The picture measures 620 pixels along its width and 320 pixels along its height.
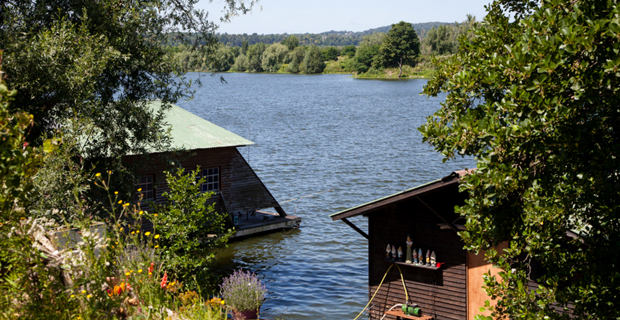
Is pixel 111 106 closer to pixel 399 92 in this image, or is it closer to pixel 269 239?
pixel 269 239

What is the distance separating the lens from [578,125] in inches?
214

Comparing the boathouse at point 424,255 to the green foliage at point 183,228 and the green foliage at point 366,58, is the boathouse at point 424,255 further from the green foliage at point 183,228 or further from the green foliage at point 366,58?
the green foliage at point 366,58

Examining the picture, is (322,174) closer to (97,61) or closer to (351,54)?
(97,61)

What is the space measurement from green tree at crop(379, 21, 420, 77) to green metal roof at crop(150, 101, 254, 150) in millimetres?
121126

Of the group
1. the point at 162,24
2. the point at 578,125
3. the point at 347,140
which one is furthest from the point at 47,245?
the point at 347,140

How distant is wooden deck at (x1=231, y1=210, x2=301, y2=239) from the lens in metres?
24.8

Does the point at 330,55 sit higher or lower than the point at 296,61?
higher

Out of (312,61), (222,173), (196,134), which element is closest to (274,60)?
(312,61)

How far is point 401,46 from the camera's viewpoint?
139125mm

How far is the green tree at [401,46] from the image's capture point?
139 m

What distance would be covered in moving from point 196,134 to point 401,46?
123m

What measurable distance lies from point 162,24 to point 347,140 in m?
37.8

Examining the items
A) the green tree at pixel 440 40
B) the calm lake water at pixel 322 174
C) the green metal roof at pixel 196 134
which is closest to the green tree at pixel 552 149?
the calm lake water at pixel 322 174

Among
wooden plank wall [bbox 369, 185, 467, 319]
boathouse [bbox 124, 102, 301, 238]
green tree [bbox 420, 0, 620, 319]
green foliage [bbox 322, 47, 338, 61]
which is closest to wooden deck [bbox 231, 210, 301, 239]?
boathouse [bbox 124, 102, 301, 238]
